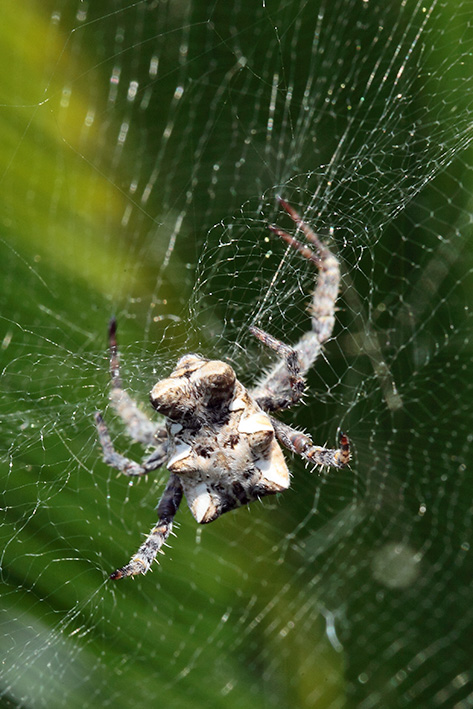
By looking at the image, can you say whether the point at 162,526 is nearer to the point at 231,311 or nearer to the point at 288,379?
the point at 288,379

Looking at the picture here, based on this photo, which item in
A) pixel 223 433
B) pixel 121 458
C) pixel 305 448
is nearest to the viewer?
pixel 223 433

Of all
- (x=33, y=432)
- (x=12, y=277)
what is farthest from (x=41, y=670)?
(x=12, y=277)

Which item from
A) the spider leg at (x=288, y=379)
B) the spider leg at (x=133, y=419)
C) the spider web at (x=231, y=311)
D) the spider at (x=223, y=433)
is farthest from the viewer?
the spider leg at (x=133, y=419)

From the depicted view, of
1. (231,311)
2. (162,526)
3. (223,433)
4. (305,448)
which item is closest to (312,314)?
(231,311)

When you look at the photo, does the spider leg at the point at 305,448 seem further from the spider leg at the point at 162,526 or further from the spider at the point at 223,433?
the spider leg at the point at 162,526

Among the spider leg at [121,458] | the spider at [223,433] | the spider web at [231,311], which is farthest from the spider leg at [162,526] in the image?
the spider web at [231,311]

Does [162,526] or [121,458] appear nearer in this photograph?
[162,526]
